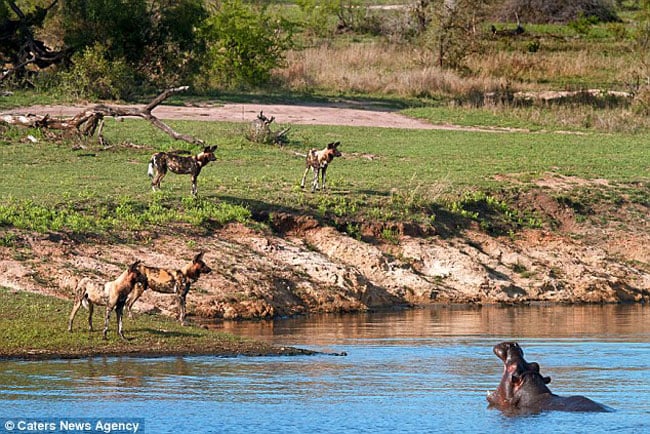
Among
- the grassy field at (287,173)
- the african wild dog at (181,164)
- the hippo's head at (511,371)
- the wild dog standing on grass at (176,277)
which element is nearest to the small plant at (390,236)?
the grassy field at (287,173)

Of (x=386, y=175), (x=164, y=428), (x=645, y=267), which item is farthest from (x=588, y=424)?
(x=386, y=175)

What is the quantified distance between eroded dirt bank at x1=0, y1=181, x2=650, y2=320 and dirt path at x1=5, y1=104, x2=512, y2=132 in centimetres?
1412

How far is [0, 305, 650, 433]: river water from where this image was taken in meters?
11.8

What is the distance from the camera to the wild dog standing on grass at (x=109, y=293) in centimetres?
1532

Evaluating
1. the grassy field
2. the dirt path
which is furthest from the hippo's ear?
the dirt path

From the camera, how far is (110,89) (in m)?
40.0

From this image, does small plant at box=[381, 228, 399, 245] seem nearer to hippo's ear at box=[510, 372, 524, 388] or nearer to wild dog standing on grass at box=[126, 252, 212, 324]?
wild dog standing on grass at box=[126, 252, 212, 324]

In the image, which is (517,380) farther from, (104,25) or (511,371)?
(104,25)

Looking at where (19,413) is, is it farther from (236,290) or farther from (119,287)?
(236,290)

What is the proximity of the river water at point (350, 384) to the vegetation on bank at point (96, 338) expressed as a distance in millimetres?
304

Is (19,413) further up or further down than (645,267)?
further up

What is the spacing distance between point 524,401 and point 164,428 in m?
3.25

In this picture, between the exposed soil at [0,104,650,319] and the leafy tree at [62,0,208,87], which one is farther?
the leafy tree at [62,0,208,87]

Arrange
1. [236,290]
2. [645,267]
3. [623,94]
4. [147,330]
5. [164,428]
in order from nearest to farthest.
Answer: [164,428] → [147,330] → [236,290] → [645,267] → [623,94]
